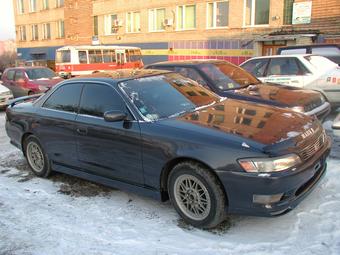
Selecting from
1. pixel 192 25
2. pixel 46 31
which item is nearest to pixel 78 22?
pixel 46 31

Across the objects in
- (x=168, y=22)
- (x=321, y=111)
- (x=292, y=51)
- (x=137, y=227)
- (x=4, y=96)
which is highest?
(x=168, y=22)

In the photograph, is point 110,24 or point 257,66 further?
Result: point 110,24

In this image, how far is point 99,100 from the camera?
4.80m

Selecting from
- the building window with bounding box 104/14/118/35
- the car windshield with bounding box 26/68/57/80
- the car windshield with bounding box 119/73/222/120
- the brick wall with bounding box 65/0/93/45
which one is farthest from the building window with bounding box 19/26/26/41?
the car windshield with bounding box 119/73/222/120

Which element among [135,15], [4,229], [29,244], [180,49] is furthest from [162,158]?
[135,15]

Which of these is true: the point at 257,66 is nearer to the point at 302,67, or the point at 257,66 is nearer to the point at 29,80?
the point at 302,67

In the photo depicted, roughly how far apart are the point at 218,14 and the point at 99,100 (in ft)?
62.8

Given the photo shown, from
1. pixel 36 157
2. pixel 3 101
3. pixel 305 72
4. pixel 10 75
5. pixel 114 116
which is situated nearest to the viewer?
pixel 114 116

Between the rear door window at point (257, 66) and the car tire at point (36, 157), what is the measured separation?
6.01m

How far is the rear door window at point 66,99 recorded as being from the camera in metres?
5.11

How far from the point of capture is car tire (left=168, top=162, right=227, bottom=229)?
3748 mm

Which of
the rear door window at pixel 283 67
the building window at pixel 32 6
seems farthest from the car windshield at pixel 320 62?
the building window at pixel 32 6

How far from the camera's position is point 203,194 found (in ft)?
12.7

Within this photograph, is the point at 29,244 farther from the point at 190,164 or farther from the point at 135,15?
the point at 135,15
